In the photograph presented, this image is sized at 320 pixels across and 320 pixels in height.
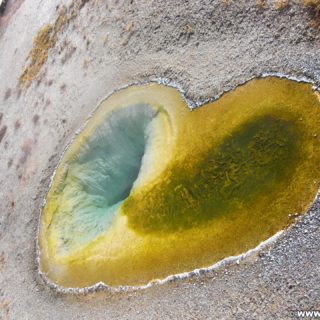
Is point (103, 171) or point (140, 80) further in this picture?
point (103, 171)

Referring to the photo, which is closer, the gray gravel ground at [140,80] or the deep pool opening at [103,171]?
the gray gravel ground at [140,80]

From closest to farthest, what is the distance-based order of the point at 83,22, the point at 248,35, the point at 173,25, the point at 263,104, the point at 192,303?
the point at 192,303 → the point at 263,104 → the point at 248,35 → the point at 173,25 → the point at 83,22

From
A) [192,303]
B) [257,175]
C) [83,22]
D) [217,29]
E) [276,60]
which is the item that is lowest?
[192,303]

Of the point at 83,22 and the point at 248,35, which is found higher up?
the point at 83,22

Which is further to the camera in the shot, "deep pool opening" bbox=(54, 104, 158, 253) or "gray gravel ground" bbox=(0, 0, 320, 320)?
"deep pool opening" bbox=(54, 104, 158, 253)

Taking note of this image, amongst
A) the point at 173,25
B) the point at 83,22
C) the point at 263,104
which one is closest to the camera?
the point at 263,104

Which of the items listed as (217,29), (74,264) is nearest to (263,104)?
(217,29)

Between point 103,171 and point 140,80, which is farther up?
point 140,80

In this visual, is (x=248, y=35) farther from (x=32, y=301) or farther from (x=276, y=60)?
(x=32, y=301)
